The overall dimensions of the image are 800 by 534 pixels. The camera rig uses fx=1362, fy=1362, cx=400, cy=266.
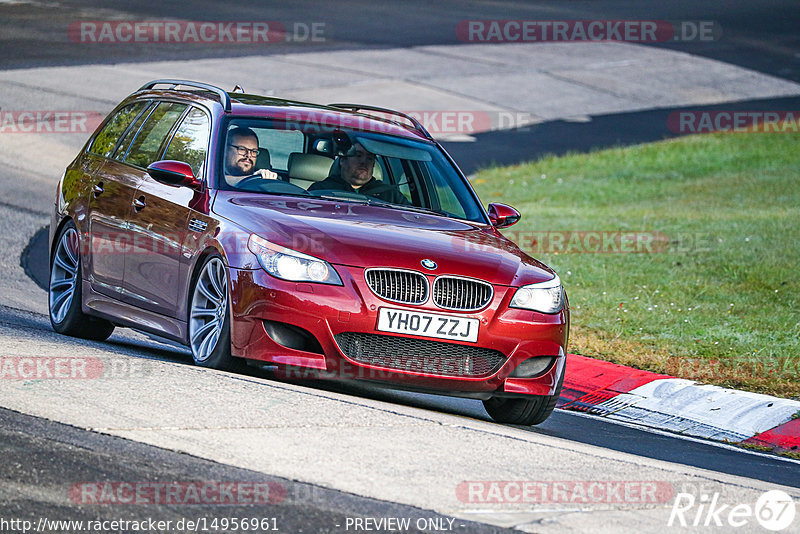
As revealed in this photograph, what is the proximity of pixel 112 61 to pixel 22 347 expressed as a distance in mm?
19167

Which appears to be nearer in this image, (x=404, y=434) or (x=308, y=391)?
(x=404, y=434)

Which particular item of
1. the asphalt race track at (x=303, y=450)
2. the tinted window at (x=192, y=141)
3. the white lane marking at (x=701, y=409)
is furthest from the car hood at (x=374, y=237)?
the white lane marking at (x=701, y=409)

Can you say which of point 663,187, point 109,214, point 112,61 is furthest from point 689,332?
point 112,61

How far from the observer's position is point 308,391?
7.31 meters

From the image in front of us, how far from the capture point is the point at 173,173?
8094 millimetres

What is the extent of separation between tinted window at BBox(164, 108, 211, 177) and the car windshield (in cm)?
16

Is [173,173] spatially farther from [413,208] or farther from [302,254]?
[413,208]

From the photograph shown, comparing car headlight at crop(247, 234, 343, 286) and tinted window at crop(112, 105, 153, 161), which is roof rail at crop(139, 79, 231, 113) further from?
car headlight at crop(247, 234, 343, 286)

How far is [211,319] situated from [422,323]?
1.30 m

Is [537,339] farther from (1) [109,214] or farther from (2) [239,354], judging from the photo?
(1) [109,214]

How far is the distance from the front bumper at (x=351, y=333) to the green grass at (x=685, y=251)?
3.13 meters
